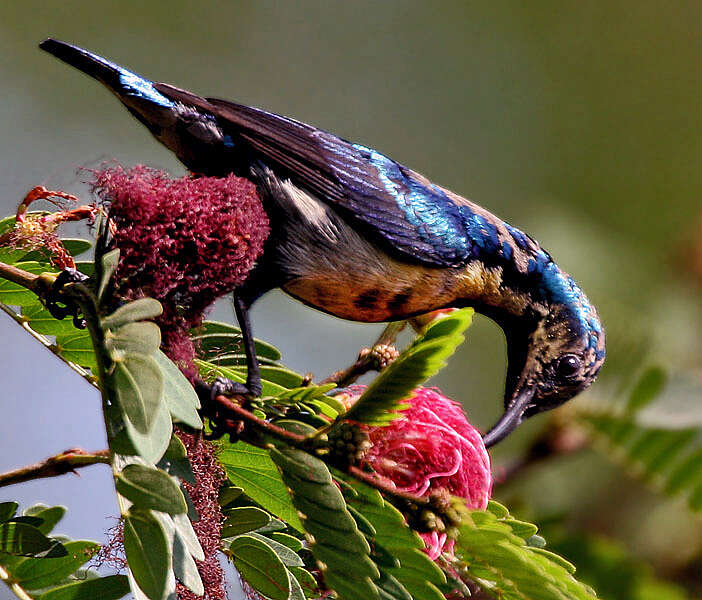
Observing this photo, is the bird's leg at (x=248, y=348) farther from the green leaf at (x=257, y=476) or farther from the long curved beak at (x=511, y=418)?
the long curved beak at (x=511, y=418)

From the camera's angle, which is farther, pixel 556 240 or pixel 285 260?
pixel 556 240

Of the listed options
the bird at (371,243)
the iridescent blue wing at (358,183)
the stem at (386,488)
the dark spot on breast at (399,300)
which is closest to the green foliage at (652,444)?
the bird at (371,243)

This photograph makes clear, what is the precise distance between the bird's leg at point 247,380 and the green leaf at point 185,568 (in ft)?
1.24

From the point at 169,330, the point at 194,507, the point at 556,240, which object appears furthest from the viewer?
the point at 556,240

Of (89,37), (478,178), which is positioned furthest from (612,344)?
(89,37)

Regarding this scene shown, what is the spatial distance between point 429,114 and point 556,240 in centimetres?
704

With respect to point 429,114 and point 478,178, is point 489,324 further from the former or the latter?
point 429,114

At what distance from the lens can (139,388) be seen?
151 centimetres

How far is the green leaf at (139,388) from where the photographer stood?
1.48m

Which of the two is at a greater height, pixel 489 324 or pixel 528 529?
pixel 489 324

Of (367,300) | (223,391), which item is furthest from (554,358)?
(223,391)

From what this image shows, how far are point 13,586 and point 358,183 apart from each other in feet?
5.03

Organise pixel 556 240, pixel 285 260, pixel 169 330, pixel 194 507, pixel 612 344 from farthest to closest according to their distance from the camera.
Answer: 1. pixel 556 240
2. pixel 612 344
3. pixel 285 260
4. pixel 169 330
5. pixel 194 507

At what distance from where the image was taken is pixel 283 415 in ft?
6.93
